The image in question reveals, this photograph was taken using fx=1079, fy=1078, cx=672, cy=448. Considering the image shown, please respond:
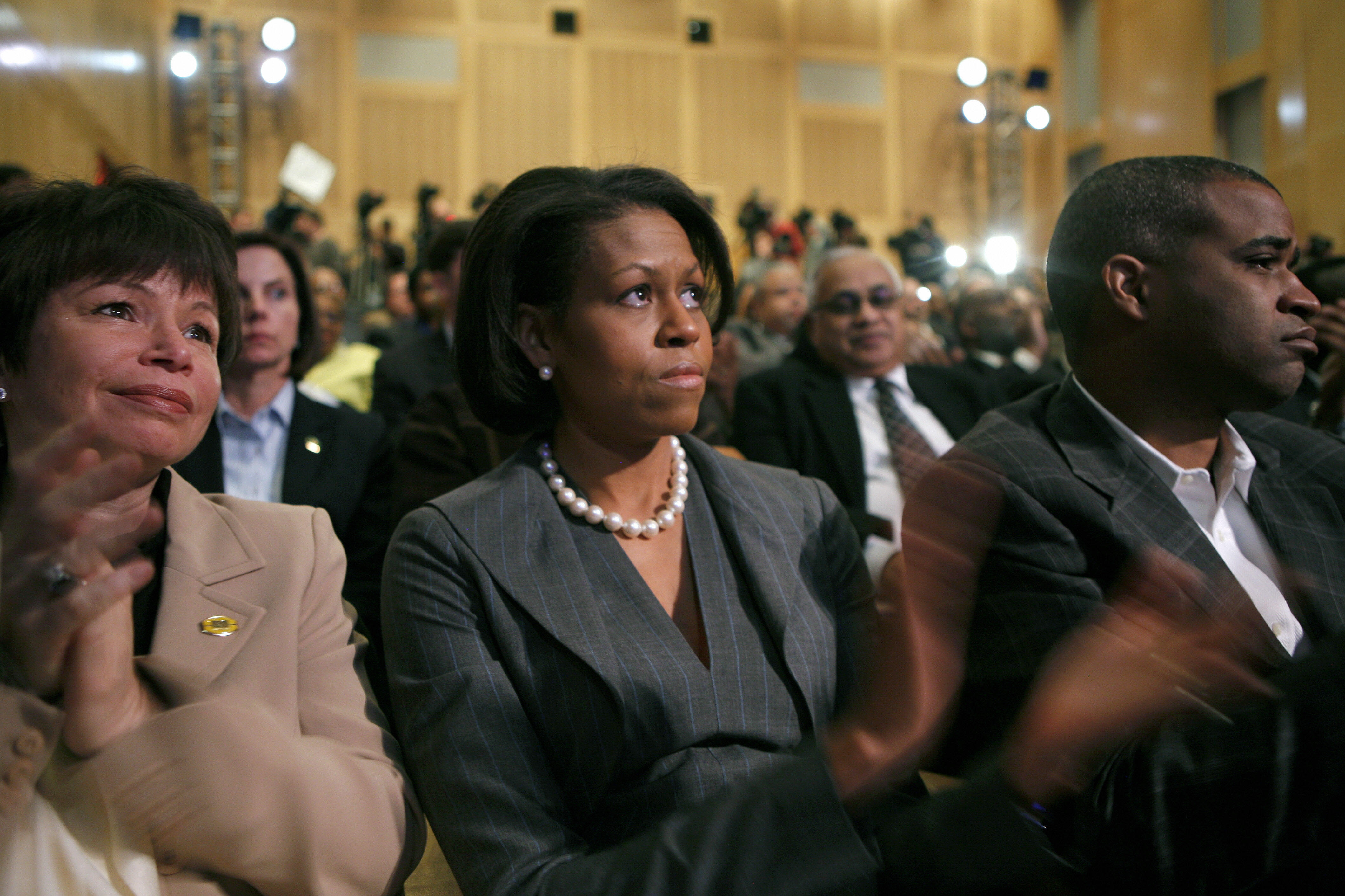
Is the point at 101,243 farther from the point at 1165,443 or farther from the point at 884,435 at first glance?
the point at 884,435

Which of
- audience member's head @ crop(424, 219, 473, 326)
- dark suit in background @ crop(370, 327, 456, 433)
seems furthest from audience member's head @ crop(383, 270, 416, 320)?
dark suit in background @ crop(370, 327, 456, 433)

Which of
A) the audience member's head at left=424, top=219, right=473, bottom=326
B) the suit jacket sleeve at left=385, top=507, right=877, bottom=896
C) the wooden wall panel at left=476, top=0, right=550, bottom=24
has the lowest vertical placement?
the suit jacket sleeve at left=385, top=507, right=877, bottom=896

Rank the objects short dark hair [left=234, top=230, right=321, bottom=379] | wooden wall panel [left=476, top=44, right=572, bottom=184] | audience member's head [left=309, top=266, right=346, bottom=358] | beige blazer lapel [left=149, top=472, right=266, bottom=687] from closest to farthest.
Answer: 1. beige blazer lapel [left=149, top=472, right=266, bottom=687]
2. short dark hair [left=234, top=230, right=321, bottom=379]
3. audience member's head [left=309, top=266, right=346, bottom=358]
4. wooden wall panel [left=476, top=44, right=572, bottom=184]

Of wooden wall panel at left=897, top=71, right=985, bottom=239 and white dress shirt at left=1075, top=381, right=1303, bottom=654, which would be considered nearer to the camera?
white dress shirt at left=1075, top=381, right=1303, bottom=654

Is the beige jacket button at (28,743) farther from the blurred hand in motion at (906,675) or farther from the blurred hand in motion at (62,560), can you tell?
the blurred hand in motion at (906,675)

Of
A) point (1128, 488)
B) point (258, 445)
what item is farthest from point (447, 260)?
point (1128, 488)

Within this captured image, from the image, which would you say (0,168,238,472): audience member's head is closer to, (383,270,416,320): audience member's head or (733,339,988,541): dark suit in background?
(733,339,988,541): dark suit in background

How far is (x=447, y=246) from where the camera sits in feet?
9.48

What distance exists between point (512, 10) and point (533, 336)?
10379 mm

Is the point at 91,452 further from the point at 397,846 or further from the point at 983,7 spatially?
the point at 983,7

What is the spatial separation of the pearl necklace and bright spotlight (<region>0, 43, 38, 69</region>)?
5449mm

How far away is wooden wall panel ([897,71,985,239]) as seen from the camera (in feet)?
38.2

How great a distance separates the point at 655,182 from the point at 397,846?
0.88m

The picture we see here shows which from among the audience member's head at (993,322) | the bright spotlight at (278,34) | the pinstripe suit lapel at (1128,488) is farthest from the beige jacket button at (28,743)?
the bright spotlight at (278,34)
